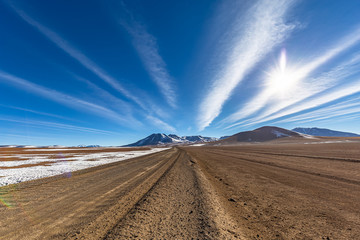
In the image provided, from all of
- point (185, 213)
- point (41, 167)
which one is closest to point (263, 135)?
point (185, 213)

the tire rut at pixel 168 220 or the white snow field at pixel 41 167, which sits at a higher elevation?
the white snow field at pixel 41 167

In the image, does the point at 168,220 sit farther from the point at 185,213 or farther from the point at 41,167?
the point at 41,167

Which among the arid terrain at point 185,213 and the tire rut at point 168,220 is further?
the arid terrain at point 185,213

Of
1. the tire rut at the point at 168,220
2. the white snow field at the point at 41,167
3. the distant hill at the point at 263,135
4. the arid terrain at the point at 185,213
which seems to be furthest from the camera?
the distant hill at the point at 263,135

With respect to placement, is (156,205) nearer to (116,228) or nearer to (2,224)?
(116,228)

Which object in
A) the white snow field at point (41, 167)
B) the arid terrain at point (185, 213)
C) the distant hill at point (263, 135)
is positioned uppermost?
the distant hill at point (263, 135)

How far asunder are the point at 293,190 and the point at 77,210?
1023 cm

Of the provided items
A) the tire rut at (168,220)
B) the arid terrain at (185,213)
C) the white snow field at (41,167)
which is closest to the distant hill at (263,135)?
the white snow field at (41,167)

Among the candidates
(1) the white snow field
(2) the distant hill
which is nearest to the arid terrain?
(1) the white snow field

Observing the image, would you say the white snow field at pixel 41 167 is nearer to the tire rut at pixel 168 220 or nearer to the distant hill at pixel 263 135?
the tire rut at pixel 168 220

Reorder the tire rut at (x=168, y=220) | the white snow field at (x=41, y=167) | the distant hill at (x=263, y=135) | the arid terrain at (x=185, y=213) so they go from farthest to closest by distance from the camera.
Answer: the distant hill at (x=263, y=135), the white snow field at (x=41, y=167), the arid terrain at (x=185, y=213), the tire rut at (x=168, y=220)

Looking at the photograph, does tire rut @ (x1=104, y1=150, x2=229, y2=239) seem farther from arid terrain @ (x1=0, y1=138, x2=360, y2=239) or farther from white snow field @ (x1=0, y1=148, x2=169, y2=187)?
white snow field @ (x1=0, y1=148, x2=169, y2=187)

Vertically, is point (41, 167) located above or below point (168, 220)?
above

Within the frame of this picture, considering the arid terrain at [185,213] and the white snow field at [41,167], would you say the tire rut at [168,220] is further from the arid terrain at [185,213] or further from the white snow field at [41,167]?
the white snow field at [41,167]
